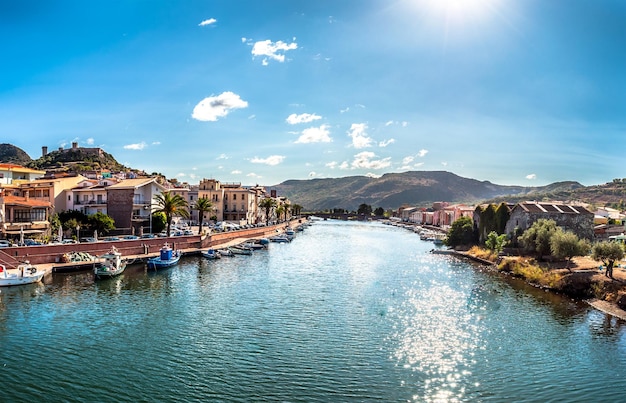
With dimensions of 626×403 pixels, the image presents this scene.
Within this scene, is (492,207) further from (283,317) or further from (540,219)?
(283,317)

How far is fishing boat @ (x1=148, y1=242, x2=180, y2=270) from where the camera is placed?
164ft

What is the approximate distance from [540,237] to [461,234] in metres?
30.4

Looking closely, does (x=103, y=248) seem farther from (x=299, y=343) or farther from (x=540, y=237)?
(x=540, y=237)

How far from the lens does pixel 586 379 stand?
22266mm

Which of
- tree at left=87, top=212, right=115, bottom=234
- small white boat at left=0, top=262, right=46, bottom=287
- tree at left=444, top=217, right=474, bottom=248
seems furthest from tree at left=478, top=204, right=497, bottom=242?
small white boat at left=0, top=262, right=46, bottom=287

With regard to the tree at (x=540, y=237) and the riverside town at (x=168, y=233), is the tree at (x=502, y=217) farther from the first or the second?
the tree at (x=540, y=237)

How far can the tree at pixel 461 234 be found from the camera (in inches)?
3182

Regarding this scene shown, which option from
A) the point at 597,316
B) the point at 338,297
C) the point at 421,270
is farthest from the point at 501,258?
the point at 338,297

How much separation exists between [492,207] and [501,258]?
15771 mm

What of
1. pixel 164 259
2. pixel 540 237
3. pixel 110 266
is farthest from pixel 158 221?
pixel 540 237

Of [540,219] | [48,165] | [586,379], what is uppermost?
[48,165]

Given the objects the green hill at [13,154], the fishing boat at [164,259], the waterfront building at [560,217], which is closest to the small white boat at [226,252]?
the fishing boat at [164,259]

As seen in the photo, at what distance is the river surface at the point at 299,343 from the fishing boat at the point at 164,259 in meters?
5.01

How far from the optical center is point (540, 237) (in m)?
51.2
